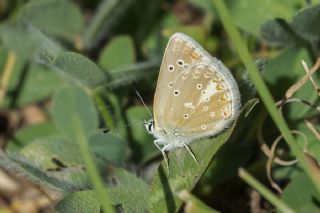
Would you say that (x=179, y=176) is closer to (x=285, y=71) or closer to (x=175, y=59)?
(x=175, y=59)

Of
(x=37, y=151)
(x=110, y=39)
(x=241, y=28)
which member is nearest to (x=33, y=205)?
(x=37, y=151)

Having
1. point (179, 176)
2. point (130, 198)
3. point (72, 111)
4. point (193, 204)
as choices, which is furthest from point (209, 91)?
point (72, 111)

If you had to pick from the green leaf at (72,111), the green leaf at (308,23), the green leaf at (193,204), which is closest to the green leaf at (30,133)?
the green leaf at (72,111)

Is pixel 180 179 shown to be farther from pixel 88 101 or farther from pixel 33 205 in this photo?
pixel 33 205

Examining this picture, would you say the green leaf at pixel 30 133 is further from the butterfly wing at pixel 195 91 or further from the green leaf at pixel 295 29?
the green leaf at pixel 295 29

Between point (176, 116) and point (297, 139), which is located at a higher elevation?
point (176, 116)

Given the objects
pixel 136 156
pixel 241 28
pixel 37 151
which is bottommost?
pixel 136 156

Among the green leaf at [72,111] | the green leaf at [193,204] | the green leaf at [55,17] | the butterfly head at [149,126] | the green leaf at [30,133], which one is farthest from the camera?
the green leaf at [55,17]
